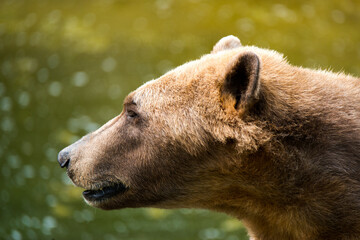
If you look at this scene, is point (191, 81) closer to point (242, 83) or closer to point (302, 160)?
point (242, 83)

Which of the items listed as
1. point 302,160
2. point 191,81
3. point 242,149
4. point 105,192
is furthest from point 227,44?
point 105,192

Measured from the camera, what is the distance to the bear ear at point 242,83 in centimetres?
375

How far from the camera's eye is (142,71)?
37.4ft

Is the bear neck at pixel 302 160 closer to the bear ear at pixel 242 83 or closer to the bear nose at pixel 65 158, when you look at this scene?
the bear ear at pixel 242 83

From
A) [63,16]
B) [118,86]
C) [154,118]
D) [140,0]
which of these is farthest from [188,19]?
[154,118]

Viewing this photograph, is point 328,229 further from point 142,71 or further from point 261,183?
point 142,71

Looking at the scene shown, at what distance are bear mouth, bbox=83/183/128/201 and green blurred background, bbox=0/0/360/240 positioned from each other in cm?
549

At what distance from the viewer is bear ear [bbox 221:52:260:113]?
12.3ft

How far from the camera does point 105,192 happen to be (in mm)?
4543

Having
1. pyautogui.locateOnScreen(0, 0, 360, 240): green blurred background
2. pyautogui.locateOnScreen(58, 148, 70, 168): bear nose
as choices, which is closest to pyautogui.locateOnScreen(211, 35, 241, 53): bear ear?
pyautogui.locateOnScreen(58, 148, 70, 168): bear nose

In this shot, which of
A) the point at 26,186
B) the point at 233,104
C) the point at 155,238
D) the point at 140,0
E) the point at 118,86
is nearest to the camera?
the point at 233,104

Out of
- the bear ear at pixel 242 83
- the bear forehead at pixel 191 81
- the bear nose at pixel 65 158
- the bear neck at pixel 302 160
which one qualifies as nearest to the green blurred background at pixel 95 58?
the bear nose at pixel 65 158

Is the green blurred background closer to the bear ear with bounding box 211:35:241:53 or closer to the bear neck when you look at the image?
the bear ear with bounding box 211:35:241:53

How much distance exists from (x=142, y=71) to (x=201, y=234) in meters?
3.87
